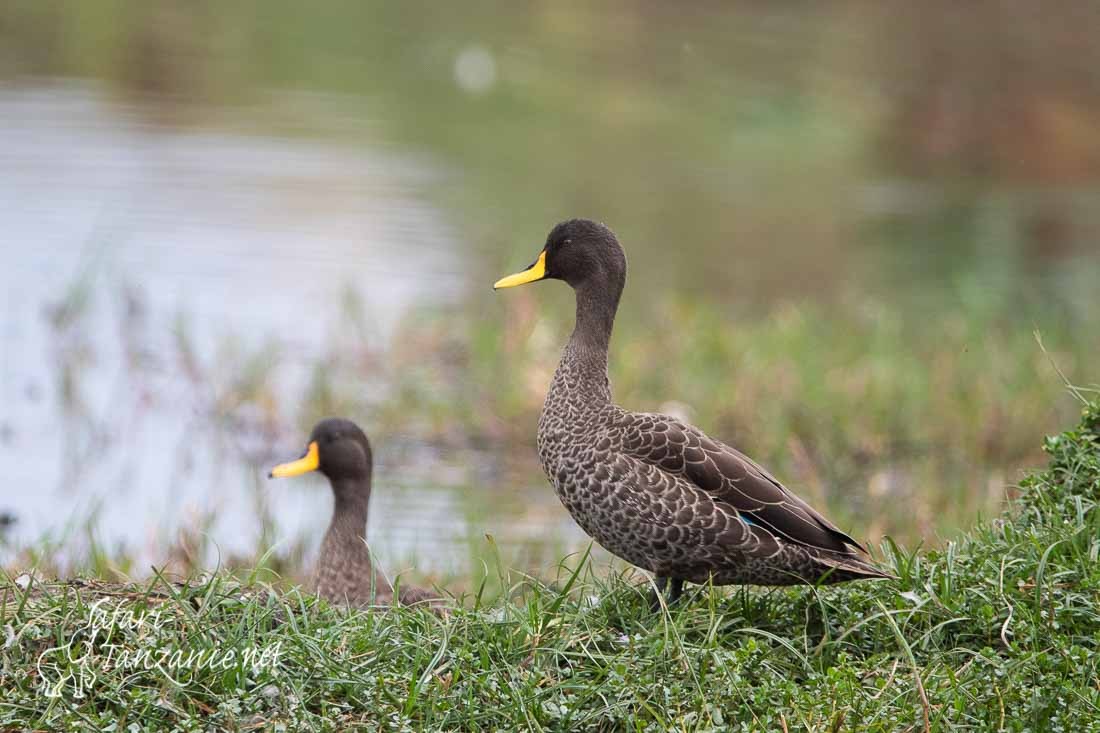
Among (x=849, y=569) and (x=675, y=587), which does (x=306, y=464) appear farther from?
(x=849, y=569)

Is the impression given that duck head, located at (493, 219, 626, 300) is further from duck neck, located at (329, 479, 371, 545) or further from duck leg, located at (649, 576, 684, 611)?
duck neck, located at (329, 479, 371, 545)

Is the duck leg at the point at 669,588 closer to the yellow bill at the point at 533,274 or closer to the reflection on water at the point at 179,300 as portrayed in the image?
the yellow bill at the point at 533,274

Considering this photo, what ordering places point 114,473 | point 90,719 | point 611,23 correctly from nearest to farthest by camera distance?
1. point 90,719
2. point 114,473
3. point 611,23

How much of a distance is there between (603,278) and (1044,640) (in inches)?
74.8

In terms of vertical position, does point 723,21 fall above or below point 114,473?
above

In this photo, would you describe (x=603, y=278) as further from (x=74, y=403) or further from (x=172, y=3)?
(x=172, y=3)

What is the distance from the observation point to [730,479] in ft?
15.6

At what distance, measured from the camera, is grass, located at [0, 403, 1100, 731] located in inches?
154

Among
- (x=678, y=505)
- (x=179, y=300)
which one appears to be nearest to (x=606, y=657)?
(x=678, y=505)

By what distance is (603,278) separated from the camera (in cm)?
540

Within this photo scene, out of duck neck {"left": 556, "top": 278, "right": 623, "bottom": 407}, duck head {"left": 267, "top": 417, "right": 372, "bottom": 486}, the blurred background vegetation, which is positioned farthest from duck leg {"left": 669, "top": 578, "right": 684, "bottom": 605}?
duck head {"left": 267, "top": 417, "right": 372, "bottom": 486}

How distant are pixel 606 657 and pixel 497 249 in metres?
8.50

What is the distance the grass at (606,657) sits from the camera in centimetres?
391

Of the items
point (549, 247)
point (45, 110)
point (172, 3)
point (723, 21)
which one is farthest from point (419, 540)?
point (723, 21)
